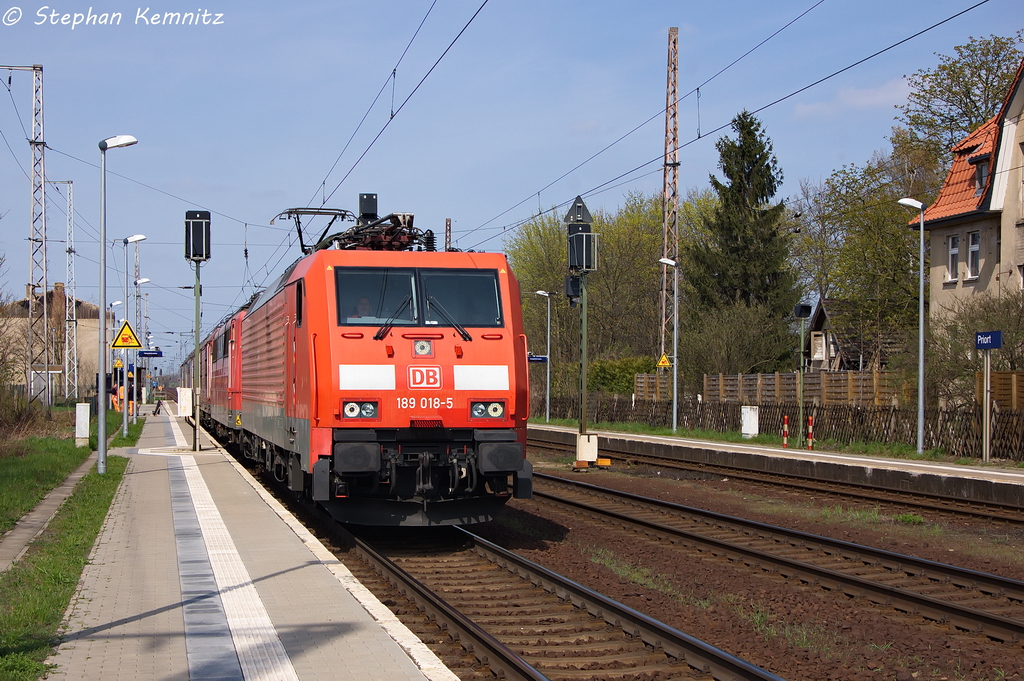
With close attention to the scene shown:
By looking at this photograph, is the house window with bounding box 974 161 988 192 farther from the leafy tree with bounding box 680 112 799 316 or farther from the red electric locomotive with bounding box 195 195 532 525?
the red electric locomotive with bounding box 195 195 532 525

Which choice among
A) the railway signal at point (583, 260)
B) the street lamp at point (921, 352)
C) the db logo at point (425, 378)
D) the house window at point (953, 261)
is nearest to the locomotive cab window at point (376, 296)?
the db logo at point (425, 378)

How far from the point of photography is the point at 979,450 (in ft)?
76.6

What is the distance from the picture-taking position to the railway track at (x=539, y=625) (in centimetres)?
649

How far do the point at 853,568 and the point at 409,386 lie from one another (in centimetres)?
496

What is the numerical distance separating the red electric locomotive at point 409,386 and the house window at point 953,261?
1124 inches

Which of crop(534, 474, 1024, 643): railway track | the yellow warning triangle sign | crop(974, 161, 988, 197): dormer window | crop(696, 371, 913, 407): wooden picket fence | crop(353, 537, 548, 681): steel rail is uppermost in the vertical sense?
crop(974, 161, 988, 197): dormer window

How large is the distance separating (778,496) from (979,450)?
321 inches

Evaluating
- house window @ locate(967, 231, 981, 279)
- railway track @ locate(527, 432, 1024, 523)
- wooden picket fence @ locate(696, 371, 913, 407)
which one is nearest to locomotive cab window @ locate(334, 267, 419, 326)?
railway track @ locate(527, 432, 1024, 523)

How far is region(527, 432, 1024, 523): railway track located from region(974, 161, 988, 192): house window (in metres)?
15.8

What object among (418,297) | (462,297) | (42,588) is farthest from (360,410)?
(42,588)

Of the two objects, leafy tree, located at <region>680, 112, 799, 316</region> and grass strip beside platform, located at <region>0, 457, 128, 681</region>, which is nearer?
grass strip beside platform, located at <region>0, 457, 128, 681</region>

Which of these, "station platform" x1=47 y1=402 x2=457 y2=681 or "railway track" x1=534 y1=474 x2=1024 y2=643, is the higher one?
"station platform" x1=47 y1=402 x2=457 y2=681

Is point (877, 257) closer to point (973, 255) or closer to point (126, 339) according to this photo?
point (973, 255)

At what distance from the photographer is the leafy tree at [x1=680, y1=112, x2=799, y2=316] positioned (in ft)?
143
